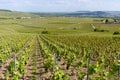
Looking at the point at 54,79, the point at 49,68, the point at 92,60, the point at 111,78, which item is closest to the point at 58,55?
the point at 92,60

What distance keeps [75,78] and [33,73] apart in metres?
3.03

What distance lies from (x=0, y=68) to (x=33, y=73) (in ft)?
13.1

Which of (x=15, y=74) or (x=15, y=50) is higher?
(x=15, y=74)

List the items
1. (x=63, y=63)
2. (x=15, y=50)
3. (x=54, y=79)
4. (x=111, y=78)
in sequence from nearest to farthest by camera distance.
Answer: (x=54, y=79) < (x=111, y=78) < (x=63, y=63) < (x=15, y=50)

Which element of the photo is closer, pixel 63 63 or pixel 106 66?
pixel 106 66

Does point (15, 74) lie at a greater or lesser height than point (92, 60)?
greater

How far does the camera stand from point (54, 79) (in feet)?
47.5

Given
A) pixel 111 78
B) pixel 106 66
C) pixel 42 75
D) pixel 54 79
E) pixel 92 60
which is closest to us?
pixel 54 79

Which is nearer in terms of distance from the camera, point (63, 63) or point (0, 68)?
point (0, 68)

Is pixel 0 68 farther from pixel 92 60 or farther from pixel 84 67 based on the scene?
pixel 92 60

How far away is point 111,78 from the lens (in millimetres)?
16844

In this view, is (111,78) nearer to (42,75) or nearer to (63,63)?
(42,75)

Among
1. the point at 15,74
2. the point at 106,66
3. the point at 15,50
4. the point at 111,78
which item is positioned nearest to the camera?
the point at 15,74

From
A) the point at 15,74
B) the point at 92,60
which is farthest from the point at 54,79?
the point at 92,60
